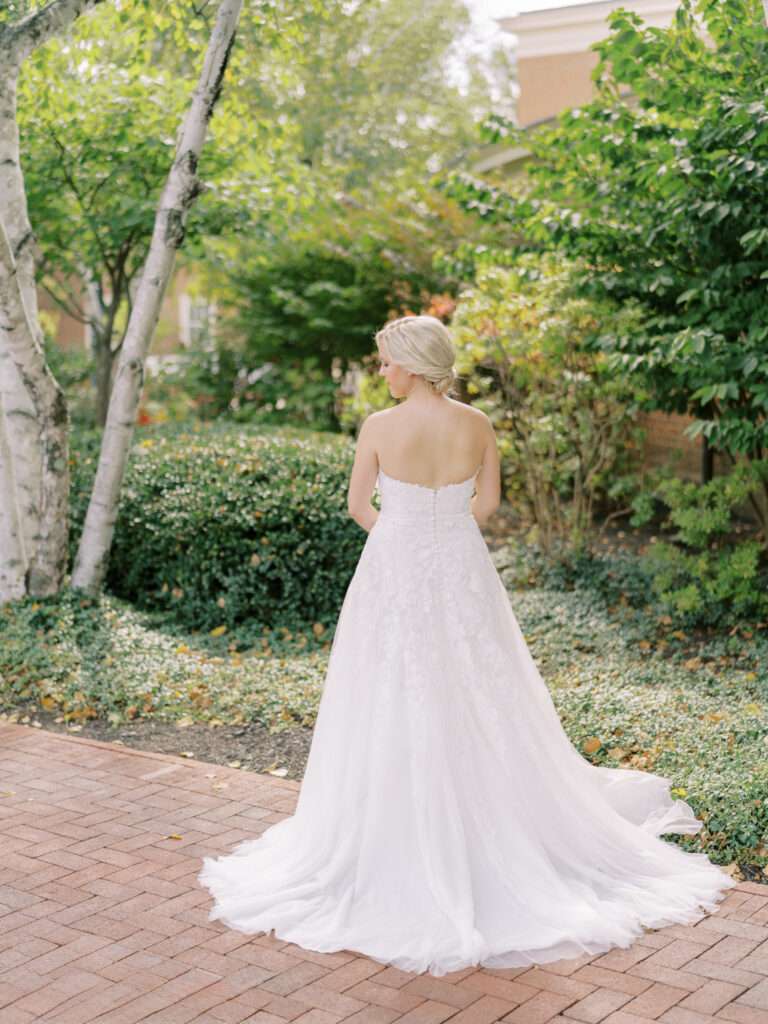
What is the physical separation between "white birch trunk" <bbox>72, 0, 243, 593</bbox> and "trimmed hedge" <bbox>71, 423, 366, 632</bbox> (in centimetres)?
53

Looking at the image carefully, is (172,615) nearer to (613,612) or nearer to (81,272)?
(613,612)

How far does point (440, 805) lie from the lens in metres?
4.35

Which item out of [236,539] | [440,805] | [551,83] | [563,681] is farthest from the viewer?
[551,83]

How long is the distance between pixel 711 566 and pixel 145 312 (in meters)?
4.45

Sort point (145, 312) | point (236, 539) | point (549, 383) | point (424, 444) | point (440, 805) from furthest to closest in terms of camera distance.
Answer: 1. point (549, 383)
2. point (236, 539)
3. point (145, 312)
4. point (424, 444)
5. point (440, 805)

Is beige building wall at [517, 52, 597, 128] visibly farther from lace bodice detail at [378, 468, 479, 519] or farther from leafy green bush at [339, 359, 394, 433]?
lace bodice detail at [378, 468, 479, 519]

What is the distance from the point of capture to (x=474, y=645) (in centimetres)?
460

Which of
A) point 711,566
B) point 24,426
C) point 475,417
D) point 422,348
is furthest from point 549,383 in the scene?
point 422,348

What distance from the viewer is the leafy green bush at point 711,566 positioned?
339 inches

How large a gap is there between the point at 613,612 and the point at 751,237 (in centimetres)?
327

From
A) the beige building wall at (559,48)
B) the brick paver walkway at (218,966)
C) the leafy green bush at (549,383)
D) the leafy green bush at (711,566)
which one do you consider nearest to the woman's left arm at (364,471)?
the brick paver walkway at (218,966)

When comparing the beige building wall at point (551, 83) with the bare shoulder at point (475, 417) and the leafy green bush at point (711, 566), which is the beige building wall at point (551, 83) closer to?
the leafy green bush at point (711, 566)

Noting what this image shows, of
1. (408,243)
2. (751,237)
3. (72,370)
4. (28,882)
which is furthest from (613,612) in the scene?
(72,370)

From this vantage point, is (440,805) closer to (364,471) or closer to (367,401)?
(364,471)
